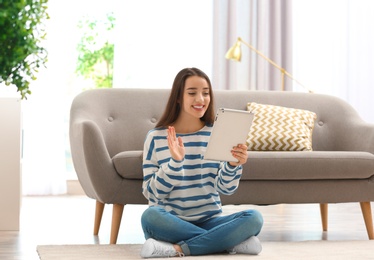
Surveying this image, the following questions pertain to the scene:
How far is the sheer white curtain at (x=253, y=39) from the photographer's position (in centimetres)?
650

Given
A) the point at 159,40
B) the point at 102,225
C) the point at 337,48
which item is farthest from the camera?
the point at 337,48

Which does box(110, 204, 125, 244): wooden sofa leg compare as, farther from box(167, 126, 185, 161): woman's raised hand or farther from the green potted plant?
the green potted plant

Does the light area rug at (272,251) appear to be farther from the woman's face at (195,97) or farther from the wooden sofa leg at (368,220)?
the woman's face at (195,97)

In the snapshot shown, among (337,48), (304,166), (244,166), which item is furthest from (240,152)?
(337,48)

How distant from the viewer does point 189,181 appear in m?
2.97

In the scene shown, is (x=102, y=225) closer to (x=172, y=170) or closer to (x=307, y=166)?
(x=307, y=166)

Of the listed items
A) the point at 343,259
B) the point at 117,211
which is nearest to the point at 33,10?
the point at 117,211

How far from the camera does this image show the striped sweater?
9.68 feet

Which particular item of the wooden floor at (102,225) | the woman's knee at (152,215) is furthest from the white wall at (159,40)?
the woman's knee at (152,215)

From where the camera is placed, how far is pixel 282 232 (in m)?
4.05

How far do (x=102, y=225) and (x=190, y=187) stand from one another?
1470 millimetres

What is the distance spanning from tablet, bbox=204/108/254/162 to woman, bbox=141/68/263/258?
0.03 meters

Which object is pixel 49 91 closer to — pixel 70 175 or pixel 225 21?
pixel 70 175

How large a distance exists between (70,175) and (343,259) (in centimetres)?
401
